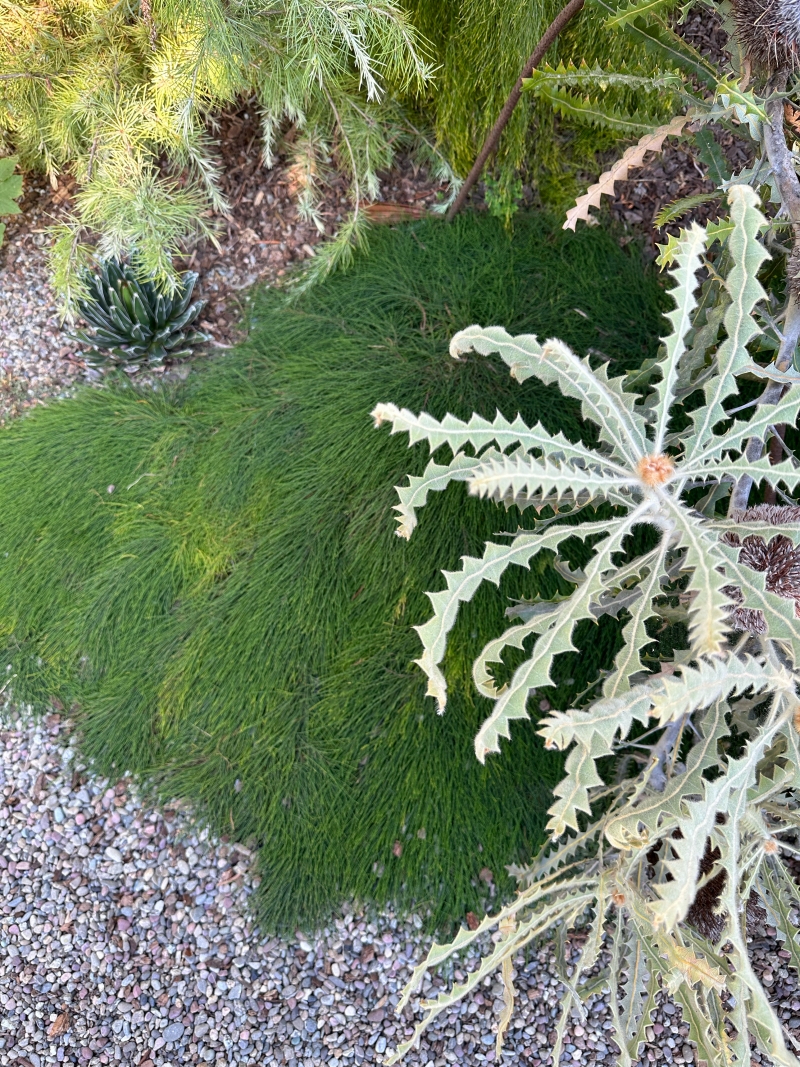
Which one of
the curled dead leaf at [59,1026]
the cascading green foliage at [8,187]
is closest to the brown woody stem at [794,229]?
the curled dead leaf at [59,1026]

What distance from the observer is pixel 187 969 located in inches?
60.7

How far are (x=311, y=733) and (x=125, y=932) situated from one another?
622 mm

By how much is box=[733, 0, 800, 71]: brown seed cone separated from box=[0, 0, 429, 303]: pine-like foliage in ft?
2.22

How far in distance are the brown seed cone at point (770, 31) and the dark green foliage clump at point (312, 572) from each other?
29.4 inches

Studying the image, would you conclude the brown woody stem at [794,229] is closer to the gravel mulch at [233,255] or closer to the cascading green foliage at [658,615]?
the cascading green foliage at [658,615]

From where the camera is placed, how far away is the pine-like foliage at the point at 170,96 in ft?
4.85

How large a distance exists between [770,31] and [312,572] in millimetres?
1312

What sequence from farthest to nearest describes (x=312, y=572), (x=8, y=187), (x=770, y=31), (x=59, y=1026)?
(x=8, y=187)
(x=312, y=572)
(x=59, y=1026)
(x=770, y=31)

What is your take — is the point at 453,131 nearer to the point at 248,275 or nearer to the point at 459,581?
the point at 248,275

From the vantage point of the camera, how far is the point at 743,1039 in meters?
0.94

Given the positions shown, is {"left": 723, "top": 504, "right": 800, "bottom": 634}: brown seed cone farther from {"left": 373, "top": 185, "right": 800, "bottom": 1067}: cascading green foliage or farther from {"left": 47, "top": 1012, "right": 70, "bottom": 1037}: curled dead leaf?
{"left": 47, "top": 1012, "right": 70, "bottom": 1037}: curled dead leaf

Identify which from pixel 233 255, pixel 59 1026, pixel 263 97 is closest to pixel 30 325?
pixel 233 255

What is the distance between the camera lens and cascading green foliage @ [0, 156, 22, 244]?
6.40 ft

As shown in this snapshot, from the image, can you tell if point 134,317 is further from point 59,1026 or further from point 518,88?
point 59,1026
